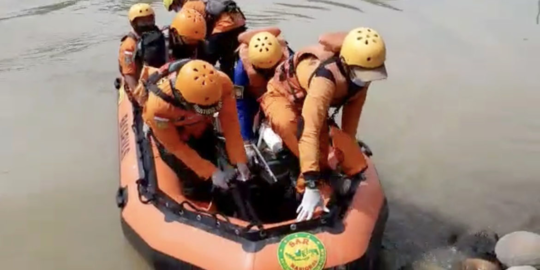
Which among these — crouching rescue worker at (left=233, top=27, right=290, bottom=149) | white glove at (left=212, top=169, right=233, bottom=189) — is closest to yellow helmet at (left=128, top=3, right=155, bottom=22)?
crouching rescue worker at (left=233, top=27, right=290, bottom=149)

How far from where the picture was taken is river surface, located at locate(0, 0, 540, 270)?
487 cm

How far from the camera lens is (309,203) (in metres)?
3.69

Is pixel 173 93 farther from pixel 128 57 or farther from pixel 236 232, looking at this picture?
pixel 128 57

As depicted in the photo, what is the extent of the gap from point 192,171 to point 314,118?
0.89 metres

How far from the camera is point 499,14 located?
8.26m

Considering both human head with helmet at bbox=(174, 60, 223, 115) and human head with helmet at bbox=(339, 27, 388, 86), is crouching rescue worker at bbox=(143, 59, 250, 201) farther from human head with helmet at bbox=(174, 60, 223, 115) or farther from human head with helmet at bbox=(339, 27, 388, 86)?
human head with helmet at bbox=(339, 27, 388, 86)

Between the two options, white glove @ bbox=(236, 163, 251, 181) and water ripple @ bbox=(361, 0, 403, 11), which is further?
water ripple @ bbox=(361, 0, 403, 11)

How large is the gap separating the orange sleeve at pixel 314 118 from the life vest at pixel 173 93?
2.04 feet

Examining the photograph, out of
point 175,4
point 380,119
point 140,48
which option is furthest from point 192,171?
point 380,119

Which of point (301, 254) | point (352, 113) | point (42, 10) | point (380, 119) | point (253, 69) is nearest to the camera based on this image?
point (301, 254)

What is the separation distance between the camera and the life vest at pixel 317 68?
12.1 ft

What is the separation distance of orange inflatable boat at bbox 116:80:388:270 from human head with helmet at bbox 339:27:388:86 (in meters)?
0.70

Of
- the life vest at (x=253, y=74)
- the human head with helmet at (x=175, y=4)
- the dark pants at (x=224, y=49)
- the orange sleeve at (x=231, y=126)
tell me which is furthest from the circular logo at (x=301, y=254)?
the human head with helmet at (x=175, y=4)

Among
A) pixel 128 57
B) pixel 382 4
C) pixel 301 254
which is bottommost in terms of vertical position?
pixel 382 4
